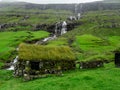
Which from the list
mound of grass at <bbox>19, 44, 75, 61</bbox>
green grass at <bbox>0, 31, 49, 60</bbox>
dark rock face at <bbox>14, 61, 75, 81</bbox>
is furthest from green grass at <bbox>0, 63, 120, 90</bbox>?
green grass at <bbox>0, 31, 49, 60</bbox>

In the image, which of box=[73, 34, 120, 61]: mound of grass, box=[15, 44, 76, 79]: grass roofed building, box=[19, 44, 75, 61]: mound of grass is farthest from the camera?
box=[73, 34, 120, 61]: mound of grass

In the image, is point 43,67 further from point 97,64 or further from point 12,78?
point 97,64

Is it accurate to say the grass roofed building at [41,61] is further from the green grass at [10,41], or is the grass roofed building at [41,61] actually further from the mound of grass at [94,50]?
the green grass at [10,41]

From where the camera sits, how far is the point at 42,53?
1870 inches

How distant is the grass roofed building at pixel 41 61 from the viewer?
4444cm

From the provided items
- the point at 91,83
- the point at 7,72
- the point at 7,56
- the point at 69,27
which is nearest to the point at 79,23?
the point at 69,27

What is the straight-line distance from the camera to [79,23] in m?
193

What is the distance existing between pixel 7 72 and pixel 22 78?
691cm

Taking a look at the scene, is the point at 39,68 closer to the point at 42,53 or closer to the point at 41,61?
the point at 41,61

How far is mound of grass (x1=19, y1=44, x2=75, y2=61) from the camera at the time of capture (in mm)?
46031

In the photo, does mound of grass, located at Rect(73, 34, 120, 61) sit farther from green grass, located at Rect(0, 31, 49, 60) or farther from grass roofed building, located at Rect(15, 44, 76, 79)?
green grass, located at Rect(0, 31, 49, 60)

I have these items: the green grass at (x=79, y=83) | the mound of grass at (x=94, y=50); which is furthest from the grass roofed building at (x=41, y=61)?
the mound of grass at (x=94, y=50)

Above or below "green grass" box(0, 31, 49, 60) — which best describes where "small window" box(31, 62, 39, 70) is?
above

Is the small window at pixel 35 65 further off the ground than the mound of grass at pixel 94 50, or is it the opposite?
the small window at pixel 35 65
